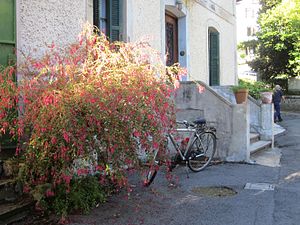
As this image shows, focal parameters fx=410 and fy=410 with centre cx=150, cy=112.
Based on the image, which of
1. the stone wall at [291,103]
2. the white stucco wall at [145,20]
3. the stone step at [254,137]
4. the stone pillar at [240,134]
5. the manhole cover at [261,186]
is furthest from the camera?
the stone wall at [291,103]

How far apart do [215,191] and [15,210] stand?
278 centimetres

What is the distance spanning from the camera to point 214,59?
41.6ft

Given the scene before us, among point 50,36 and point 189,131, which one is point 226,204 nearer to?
point 189,131

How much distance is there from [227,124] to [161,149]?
3383 millimetres

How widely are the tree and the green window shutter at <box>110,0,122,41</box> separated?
671 inches

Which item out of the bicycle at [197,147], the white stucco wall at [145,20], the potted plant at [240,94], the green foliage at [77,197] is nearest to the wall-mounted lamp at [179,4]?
the white stucco wall at [145,20]

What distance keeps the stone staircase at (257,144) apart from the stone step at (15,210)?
528 cm

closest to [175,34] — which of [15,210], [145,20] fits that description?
[145,20]

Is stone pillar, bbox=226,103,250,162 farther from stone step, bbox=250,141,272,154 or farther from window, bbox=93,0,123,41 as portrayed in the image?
window, bbox=93,0,123,41

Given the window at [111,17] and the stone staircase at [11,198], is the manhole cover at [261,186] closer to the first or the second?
the stone staircase at [11,198]

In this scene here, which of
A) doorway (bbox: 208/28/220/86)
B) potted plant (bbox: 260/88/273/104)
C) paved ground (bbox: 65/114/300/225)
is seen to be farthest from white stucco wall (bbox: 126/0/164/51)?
doorway (bbox: 208/28/220/86)

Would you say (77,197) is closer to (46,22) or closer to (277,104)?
(46,22)

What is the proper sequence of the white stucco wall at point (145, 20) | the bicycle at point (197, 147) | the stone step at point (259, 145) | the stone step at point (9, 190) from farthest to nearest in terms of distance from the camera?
1. the stone step at point (259, 145)
2. the white stucco wall at point (145, 20)
3. the bicycle at point (197, 147)
4. the stone step at point (9, 190)

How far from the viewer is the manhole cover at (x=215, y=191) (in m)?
5.67
